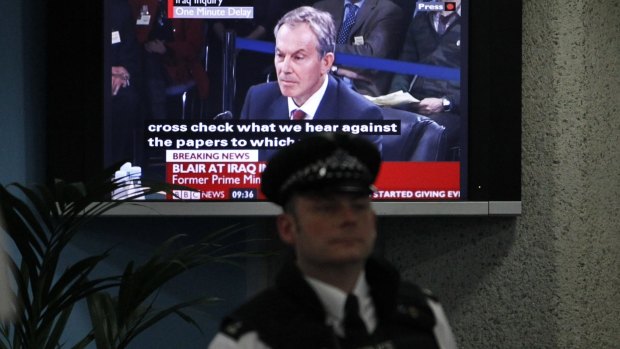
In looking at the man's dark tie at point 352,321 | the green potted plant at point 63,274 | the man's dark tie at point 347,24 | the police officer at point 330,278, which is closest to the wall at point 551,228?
the man's dark tie at point 347,24

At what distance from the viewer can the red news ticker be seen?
13.0ft

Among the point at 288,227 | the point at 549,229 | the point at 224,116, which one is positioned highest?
the point at 224,116

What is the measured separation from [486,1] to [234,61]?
0.92m

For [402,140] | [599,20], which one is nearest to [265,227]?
[402,140]

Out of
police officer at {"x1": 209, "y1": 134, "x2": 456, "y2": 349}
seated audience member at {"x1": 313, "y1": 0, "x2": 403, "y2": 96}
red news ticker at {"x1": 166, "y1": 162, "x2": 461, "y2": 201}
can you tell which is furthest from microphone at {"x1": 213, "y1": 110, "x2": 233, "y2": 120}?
police officer at {"x1": 209, "y1": 134, "x2": 456, "y2": 349}

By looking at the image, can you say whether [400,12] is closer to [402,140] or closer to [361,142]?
[402,140]

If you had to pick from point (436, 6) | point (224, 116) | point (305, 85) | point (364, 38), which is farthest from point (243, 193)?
point (436, 6)

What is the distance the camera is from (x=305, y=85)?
398 centimetres

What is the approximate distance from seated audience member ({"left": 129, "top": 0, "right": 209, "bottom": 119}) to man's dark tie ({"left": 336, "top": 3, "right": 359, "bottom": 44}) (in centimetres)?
48

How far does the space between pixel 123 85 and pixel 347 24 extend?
815mm

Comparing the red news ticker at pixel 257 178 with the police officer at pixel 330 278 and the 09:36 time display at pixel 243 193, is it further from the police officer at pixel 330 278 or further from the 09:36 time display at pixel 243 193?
the police officer at pixel 330 278

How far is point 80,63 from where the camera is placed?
3959mm

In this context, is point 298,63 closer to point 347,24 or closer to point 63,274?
point 347,24

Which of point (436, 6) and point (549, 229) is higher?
point (436, 6)
